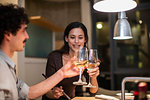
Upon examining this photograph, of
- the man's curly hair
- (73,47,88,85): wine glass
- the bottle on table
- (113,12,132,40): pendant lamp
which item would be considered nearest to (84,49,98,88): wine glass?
(73,47,88,85): wine glass

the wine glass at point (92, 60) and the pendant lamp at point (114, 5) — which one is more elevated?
the pendant lamp at point (114, 5)

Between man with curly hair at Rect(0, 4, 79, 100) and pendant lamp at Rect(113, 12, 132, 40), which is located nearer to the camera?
man with curly hair at Rect(0, 4, 79, 100)

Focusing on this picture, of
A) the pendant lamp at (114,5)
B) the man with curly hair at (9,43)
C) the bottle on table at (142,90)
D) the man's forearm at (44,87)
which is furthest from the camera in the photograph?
the pendant lamp at (114,5)

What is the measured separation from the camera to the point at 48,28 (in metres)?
3.87

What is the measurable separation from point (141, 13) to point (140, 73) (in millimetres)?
1344

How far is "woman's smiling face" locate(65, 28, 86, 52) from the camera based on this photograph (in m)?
1.97

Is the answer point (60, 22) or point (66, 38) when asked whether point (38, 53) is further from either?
point (60, 22)

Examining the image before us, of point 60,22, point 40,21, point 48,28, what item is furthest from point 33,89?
point 60,22

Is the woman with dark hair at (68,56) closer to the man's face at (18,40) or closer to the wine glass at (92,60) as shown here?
the wine glass at (92,60)

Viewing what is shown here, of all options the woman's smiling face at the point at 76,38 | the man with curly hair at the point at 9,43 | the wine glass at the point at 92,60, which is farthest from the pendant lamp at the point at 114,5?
the man with curly hair at the point at 9,43

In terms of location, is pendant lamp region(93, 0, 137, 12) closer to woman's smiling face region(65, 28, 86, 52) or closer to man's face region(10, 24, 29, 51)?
woman's smiling face region(65, 28, 86, 52)

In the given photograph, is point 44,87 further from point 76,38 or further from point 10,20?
point 76,38

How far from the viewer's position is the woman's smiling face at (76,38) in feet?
6.45

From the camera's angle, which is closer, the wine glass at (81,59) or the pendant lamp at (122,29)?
the wine glass at (81,59)
